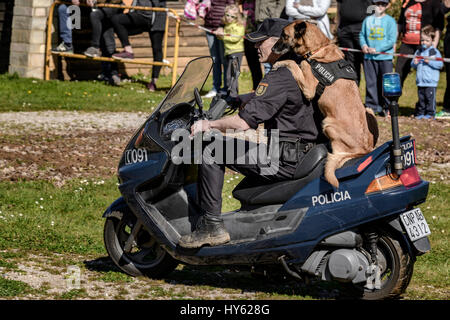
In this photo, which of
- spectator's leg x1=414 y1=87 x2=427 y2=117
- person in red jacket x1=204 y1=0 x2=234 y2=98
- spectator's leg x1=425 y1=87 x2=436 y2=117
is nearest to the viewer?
spectator's leg x1=425 y1=87 x2=436 y2=117

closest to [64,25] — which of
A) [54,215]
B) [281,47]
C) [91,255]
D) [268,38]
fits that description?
[54,215]

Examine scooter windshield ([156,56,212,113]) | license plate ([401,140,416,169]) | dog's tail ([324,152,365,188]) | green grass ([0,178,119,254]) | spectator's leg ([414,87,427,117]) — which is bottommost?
green grass ([0,178,119,254])

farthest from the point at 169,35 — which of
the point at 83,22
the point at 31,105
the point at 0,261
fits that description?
the point at 0,261

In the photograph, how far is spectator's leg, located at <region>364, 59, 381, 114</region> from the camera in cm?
Answer: 1344

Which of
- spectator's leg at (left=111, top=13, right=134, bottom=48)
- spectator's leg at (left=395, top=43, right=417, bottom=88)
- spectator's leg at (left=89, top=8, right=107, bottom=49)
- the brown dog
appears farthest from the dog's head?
spectator's leg at (left=89, top=8, right=107, bottom=49)

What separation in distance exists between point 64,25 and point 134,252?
1009cm

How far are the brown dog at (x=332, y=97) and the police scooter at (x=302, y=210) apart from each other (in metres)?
0.13

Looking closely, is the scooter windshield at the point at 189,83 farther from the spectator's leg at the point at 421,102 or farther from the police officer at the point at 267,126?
the spectator's leg at the point at 421,102

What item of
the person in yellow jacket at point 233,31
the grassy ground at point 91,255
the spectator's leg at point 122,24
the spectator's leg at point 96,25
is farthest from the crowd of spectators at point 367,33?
the grassy ground at point 91,255

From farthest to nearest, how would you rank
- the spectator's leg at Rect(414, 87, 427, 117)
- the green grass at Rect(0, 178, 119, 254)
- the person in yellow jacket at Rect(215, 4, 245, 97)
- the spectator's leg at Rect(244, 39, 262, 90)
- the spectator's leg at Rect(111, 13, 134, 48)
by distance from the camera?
the spectator's leg at Rect(111, 13, 134, 48), the person in yellow jacket at Rect(215, 4, 245, 97), the spectator's leg at Rect(244, 39, 262, 90), the spectator's leg at Rect(414, 87, 427, 117), the green grass at Rect(0, 178, 119, 254)

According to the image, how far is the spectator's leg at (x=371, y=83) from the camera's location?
13.4 meters

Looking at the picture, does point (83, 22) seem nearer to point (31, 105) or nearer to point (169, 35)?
point (169, 35)

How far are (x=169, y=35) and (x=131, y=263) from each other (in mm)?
11717

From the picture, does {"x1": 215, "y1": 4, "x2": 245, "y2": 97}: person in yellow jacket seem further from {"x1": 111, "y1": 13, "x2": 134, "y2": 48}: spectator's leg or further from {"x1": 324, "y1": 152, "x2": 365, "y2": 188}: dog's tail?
{"x1": 324, "y1": 152, "x2": 365, "y2": 188}: dog's tail
